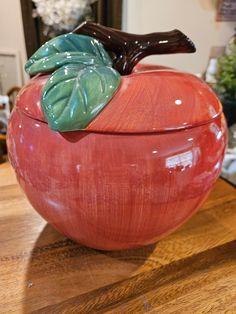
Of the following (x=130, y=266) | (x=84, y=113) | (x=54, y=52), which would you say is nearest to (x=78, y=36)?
(x=54, y=52)

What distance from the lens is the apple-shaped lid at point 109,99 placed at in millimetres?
286

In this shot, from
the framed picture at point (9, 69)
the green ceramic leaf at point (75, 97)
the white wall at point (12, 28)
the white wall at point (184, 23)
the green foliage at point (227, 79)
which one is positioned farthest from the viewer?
the framed picture at point (9, 69)

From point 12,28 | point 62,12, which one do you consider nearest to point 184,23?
point 62,12

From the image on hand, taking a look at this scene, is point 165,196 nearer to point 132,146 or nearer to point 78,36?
point 132,146

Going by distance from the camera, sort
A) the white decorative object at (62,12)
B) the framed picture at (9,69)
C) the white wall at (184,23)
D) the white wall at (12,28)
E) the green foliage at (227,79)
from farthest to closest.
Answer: the framed picture at (9,69) → the white wall at (12,28) → the white wall at (184,23) → the white decorative object at (62,12) → the green foliage at (227,79)

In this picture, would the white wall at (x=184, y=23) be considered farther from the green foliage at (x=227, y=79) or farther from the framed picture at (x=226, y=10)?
the green foliage at (x=227, y=79)

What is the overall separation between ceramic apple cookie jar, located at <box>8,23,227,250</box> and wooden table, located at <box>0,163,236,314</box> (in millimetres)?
68

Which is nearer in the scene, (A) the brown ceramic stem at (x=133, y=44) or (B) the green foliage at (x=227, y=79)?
(A) the brown ceramic stem at (x=133, y=44)

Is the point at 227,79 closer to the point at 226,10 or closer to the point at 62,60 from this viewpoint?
the point at 62,60

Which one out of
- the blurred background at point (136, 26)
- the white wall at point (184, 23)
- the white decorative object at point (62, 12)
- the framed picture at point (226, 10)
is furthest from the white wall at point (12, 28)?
the framed picture at point (226, 10)

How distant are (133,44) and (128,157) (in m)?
0.16

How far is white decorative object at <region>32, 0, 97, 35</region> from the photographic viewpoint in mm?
1165

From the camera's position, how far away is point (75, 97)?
0.93 feet

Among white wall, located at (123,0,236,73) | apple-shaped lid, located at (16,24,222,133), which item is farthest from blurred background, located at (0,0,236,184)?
apple-shaped lid, located at (16,24,222,133)
